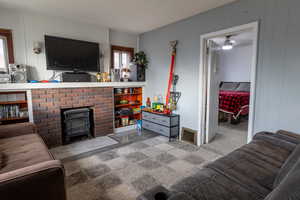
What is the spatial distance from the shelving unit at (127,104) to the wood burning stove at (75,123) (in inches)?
30.4

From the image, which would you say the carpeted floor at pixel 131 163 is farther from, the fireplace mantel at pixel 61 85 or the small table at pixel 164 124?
the fireplace mantel at pixel 61 85

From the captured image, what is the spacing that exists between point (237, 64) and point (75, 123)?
6.24 metres

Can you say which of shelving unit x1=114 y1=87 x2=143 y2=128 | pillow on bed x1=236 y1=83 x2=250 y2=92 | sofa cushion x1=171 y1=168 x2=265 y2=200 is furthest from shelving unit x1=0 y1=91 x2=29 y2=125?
pillow on bed x1=236 y1=83 x2=250 y2=92

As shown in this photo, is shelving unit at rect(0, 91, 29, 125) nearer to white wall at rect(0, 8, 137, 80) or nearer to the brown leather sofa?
white wall at rect(0, 8, 137, 80)

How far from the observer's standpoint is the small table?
334 cm

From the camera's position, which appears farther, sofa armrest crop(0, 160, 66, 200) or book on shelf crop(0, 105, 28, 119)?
book on shelf crop(0, 105, 28, 119)

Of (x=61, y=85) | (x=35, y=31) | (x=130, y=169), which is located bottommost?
(x=130, y=169)

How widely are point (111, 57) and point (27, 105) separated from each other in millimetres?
2065

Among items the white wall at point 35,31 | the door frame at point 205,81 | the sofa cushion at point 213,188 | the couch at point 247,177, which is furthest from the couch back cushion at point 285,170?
the white wall at point 35,31

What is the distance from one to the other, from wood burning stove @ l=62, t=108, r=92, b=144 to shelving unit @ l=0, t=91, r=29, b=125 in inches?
26.1

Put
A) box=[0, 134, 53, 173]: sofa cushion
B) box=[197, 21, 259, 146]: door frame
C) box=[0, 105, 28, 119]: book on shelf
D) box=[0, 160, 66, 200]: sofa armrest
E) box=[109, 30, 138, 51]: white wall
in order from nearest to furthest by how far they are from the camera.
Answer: box=[0, 160, 66, 200]: sofa armrest < box=[0, 134, 53, 173]: sofa cushion < box=[197, 21, 259, 146]: door frame < box=[0, 105, 28, 119]: book on shelf < box=[109, 30, 138, 51]: white wall

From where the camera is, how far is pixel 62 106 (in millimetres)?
3191

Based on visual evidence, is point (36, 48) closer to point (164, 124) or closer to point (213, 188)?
point (164, 124)

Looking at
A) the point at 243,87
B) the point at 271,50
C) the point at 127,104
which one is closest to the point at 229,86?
the point at 243,87
